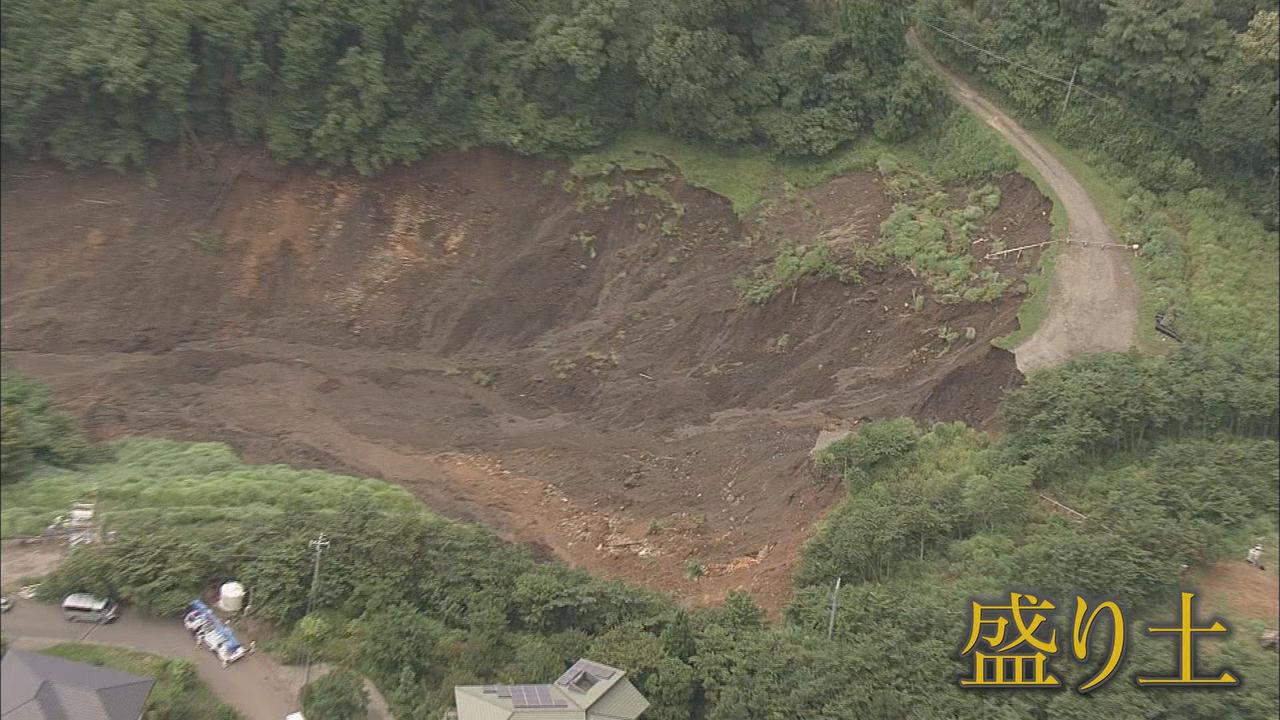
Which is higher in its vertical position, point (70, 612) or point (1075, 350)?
point (1075, 350)

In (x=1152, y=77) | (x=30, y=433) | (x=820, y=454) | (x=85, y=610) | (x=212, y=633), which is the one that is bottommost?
(x=85, y=610)

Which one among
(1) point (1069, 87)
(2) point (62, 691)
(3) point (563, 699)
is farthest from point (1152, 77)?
(2) point (62, 691)

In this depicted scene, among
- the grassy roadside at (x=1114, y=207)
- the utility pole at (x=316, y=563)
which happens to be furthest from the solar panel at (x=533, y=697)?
the grassy roadside at (x=1114, y=207)

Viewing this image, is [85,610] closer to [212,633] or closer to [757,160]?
[212,633]

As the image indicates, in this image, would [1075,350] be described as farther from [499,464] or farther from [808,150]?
[499,464]

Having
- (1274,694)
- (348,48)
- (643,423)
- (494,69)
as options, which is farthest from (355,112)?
(1274,694)

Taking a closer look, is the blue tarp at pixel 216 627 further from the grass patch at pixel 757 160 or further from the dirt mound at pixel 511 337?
the grass patch at pixel 757 160
